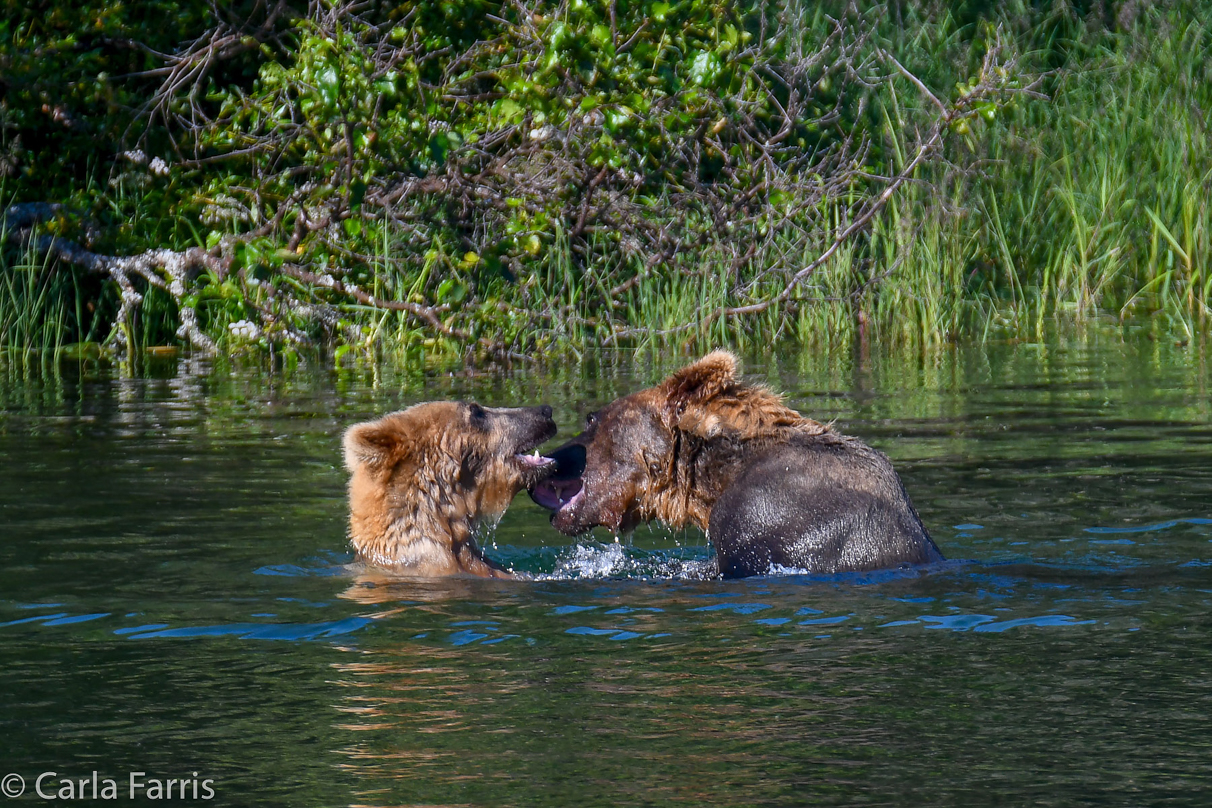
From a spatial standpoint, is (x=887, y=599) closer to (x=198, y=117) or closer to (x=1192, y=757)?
(x=1192, y=757)

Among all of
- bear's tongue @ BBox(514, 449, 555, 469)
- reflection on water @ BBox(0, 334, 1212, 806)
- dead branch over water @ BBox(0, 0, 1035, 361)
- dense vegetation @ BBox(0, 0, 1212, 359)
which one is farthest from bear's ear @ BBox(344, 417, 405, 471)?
dead branch over water @ BBox(0, 0, 1035, 361)

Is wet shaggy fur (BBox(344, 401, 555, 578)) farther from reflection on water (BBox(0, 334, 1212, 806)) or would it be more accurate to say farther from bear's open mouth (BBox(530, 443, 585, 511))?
reflection on water (BBox(0, 334, 1212, 806))

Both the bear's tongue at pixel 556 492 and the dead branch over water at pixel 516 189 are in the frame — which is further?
the dead branch over water at pixel 516 189

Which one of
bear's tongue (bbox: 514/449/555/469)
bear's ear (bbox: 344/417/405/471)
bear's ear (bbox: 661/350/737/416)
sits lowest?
bear's tongue (bbox: 514/449/555/469)

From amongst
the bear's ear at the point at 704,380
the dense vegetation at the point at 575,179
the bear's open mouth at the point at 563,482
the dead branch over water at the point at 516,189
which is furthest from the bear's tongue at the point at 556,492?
the dead branch over water at the point at 516,189

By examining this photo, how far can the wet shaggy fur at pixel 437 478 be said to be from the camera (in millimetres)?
6707

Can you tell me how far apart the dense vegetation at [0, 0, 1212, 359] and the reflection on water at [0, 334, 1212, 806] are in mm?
4180

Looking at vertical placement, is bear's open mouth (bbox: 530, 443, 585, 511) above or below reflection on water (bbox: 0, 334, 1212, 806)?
above

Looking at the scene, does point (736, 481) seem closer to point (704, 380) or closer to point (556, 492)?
point (704, 380)

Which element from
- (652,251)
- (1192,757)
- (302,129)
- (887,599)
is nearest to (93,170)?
(302,129)

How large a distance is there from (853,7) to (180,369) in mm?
7819

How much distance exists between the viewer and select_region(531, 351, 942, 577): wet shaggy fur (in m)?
6.22

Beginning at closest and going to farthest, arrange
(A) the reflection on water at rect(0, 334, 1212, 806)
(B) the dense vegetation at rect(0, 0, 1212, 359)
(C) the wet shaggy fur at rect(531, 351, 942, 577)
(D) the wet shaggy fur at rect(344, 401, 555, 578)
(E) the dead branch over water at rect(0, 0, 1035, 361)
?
1. (A) the reflection on water at rect(0, 334, 1212, 806)
2. (C) the wet shaggy fur at rect(531, 351, 942, 577)
3. (D) the wet shaggy fur at rect(344, 401, 555, 578)
4. (B) the dense vegetation at rect(0, 0, 1212, 359)
5. (E) the dead branch over water at rect(0, 0, 1035, 361)

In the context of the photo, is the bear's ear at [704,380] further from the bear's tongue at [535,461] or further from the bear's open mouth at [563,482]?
the bear's tongue at [535,461]
